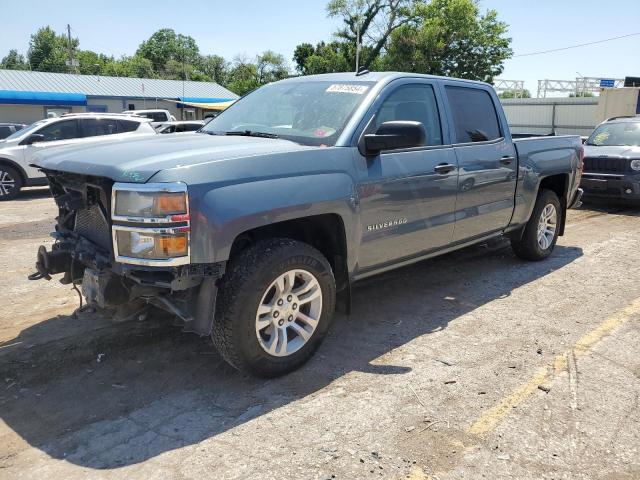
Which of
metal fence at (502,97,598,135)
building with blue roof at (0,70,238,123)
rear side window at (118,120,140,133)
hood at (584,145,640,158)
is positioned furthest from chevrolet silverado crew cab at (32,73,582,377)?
building with blue roof at (0,70,238,123)

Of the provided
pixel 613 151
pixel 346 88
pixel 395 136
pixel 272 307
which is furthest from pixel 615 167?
pixel 272 307

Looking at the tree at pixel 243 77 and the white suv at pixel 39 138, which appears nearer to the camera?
the white suv at pixel 39 138

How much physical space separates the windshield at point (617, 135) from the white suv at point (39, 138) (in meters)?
10.1

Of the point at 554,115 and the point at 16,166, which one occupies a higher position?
the point at 554,115

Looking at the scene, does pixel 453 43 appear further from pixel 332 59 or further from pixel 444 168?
pixel 444 168

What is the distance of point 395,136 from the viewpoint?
3869mm

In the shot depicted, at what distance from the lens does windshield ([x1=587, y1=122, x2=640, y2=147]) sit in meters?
11.3

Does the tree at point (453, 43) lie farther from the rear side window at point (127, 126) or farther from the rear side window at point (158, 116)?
the rear side window at point (127, 126)

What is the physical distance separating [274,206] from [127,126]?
1105 centimetres

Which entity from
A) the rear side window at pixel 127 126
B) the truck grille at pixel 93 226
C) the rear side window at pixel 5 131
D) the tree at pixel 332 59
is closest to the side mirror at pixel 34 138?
the rear side window at pixel 127 126

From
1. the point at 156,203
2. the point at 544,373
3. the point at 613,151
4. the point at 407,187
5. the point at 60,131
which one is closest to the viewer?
the point at 156,203

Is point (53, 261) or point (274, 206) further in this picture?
point (53, 261)

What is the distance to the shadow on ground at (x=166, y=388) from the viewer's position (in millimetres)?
3061

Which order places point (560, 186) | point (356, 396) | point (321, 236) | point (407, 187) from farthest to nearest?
point (560, 186)
point (407, 187)
point (321, 236)
point (356, 396)
